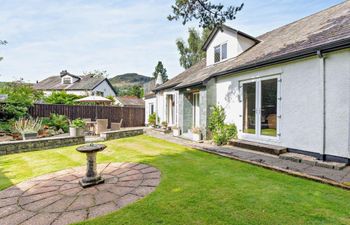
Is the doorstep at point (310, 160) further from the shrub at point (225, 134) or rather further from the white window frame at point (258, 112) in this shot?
the shrub at point (225, 134)

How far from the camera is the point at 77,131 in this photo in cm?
1109

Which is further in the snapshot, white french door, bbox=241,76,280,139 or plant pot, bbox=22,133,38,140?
plant pot, bbox=22,133,38,140

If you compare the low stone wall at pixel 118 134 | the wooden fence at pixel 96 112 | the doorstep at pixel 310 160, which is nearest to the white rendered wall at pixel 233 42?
the doorstep at pixel 310 160

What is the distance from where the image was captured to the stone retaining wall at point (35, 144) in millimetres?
8766

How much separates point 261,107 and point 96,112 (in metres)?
16.7

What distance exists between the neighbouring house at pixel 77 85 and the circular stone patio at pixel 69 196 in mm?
30547

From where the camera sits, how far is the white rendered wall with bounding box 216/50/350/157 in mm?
5691

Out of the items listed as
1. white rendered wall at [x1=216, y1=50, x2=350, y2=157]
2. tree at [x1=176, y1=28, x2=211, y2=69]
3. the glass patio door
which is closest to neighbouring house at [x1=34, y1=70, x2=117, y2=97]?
tree at [x1=176, y1=28, x2=211, y2=69]

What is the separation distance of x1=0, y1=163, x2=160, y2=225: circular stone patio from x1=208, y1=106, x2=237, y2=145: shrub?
4540 mm

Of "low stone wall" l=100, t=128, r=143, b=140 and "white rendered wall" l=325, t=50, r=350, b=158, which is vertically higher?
"white rendered wall" l=325, t=50, r=350, b=158

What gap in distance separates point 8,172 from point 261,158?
8.51m

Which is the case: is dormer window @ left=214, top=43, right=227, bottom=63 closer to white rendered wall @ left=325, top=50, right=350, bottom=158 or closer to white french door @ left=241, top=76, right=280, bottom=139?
white french door @ left=241, top=76, right=280, bottom=139

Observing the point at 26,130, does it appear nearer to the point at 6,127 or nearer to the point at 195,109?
the point at 6,127

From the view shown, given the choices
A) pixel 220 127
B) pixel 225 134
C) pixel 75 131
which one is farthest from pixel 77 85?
pixel 225 134
